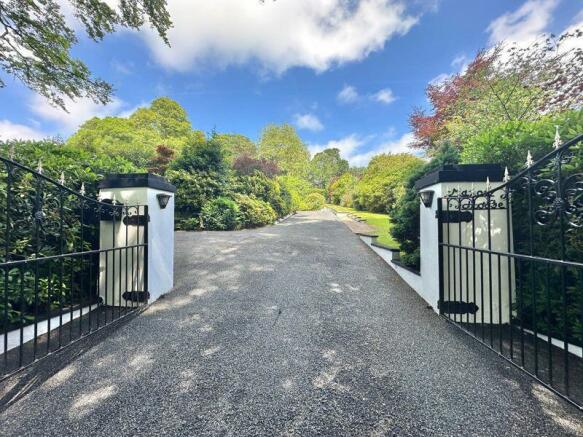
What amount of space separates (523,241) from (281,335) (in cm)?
305

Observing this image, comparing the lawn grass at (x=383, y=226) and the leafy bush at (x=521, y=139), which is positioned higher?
the leafy bush at (x=521, y=139)

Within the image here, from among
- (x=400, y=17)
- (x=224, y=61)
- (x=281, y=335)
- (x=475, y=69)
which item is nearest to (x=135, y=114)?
(x=224, y=61)

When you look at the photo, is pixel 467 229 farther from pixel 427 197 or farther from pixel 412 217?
pixel 412 217

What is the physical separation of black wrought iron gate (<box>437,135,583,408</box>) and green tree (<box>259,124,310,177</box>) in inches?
1036

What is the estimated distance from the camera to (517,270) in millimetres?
2854

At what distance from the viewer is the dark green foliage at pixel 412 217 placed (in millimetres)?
4527

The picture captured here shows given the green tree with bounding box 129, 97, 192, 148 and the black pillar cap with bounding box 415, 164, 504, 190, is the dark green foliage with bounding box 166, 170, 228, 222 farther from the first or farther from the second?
the green tree with bounding box 129, 97, 192, 148

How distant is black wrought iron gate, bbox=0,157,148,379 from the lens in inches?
98.0

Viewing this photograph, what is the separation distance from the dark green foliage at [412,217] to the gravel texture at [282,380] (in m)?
1.35

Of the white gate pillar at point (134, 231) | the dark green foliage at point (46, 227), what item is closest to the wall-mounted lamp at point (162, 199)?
the white gate pillar at point (134, 231)

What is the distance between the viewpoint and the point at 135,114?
29.0 m

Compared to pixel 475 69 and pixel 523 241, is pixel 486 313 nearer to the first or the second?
pixel 523 241

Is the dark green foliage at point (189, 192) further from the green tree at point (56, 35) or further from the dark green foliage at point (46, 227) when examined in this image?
the dark green foliage at point (46, 227)

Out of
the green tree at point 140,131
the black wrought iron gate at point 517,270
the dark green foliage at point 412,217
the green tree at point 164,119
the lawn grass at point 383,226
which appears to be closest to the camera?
the black wrought iron gate at point 517,270
